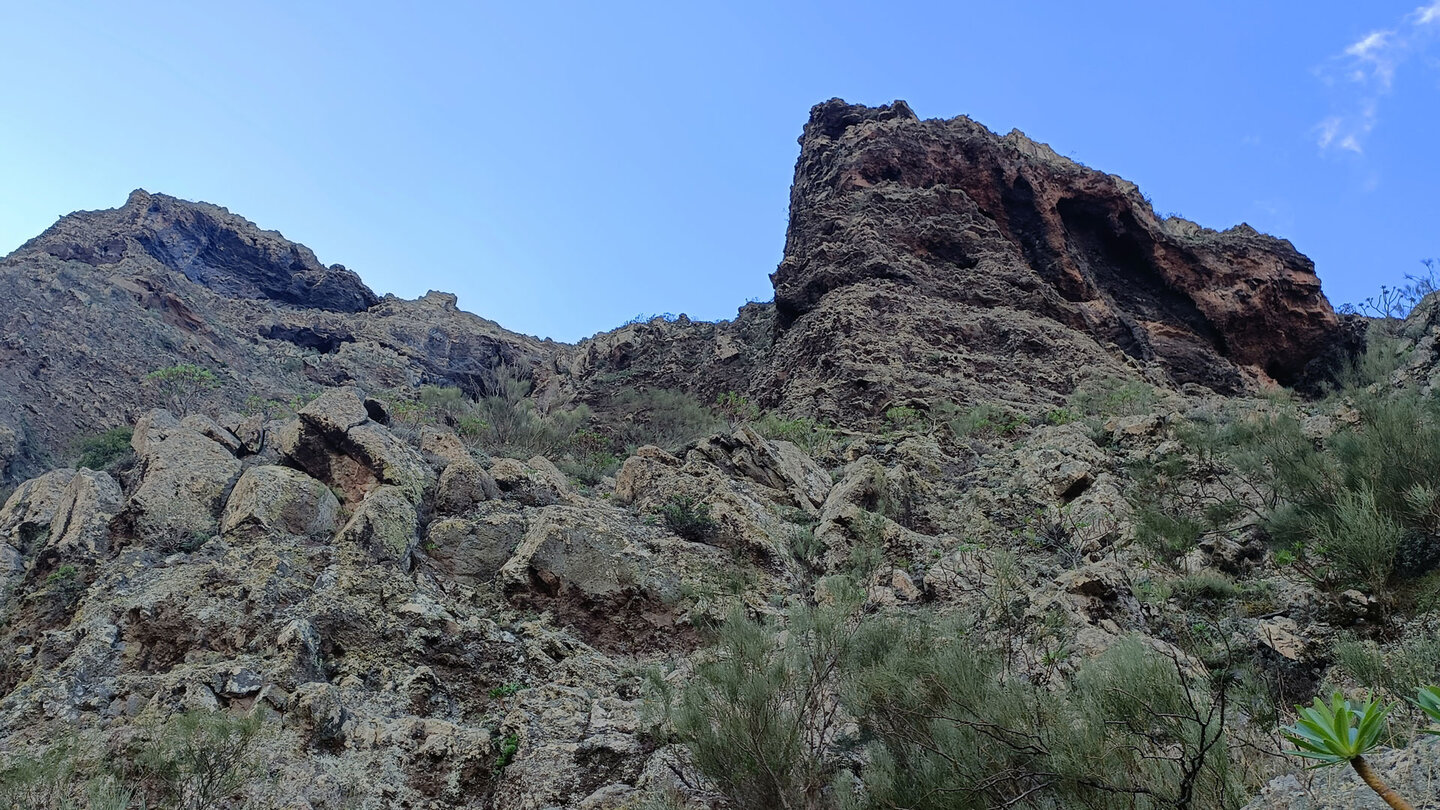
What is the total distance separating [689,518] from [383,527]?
3.44 m

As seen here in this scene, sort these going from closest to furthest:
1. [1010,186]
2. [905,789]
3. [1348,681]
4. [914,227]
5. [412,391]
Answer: [905,789]
[1348,681]
[914,227]
[1010,186]
[412,391]

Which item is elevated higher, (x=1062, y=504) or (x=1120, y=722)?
(x=1062, y=504)

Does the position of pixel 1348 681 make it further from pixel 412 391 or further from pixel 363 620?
pixel 412 391

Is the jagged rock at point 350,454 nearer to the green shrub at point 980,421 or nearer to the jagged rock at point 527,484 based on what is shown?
the jagged rock at point 527,484

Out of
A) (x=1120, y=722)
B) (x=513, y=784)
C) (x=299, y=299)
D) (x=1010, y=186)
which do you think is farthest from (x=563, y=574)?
(x=299, y=299)

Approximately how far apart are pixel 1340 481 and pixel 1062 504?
4.19 meters

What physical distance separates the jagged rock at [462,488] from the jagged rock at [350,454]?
0.24 m

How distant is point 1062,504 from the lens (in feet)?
35.3

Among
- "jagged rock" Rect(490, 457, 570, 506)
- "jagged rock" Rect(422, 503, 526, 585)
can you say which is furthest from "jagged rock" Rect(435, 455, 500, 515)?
"jagged rock" Rect(422, 503, 526, 585)

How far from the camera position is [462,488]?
9445mm

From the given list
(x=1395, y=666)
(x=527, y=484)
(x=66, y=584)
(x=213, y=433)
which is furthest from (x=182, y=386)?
(x=1395, y=666)

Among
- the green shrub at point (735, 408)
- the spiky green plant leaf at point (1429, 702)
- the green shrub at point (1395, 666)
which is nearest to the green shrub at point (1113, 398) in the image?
the green shrub at point (735, 408)

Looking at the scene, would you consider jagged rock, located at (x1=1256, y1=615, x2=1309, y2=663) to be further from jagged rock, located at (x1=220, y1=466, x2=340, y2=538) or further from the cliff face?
the cliff face

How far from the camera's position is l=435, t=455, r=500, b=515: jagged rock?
30.3ft
